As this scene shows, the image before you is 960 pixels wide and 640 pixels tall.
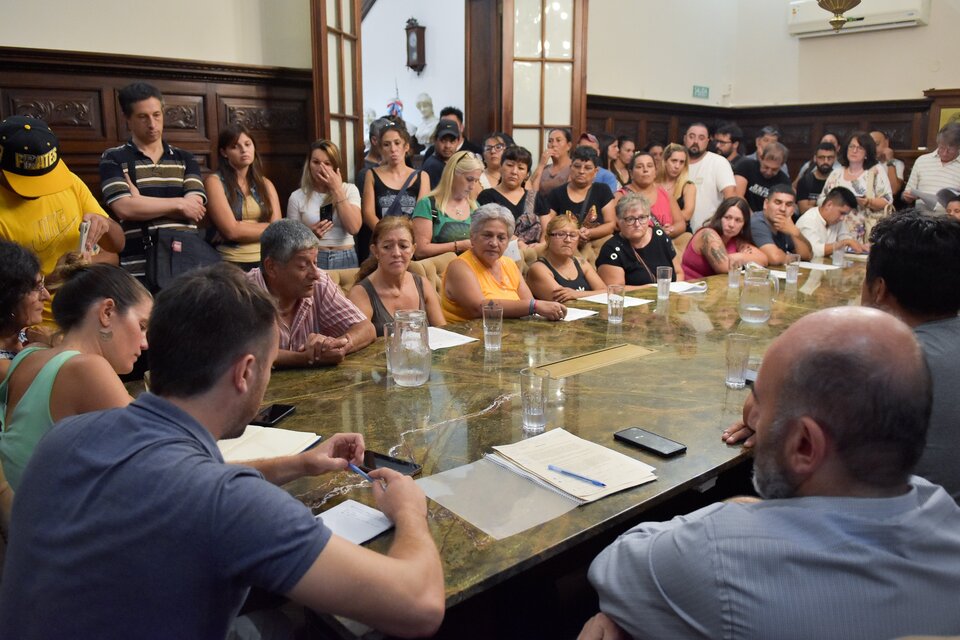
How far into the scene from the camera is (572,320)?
300 centimetres

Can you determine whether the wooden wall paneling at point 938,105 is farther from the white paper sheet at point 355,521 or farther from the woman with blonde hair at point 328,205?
Answer: the white paper sheet at point 355,521

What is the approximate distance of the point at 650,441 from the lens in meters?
1.72

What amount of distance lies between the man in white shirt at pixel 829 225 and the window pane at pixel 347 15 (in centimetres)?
340

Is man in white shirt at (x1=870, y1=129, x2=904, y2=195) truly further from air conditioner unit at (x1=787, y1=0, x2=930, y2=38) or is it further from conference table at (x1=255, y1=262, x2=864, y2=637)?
conference table at (x1=255, y1=262, x2=864, y2=637)

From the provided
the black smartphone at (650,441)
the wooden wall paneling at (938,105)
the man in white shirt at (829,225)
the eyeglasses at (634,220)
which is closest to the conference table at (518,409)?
the black smartphone at (650,441)

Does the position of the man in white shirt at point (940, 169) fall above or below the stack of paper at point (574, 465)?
above

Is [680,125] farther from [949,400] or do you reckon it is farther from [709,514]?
[709,514]

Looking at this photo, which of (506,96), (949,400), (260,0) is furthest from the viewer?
(506,96)

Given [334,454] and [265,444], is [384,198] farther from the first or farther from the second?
[334,454]

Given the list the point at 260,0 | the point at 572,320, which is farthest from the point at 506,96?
the point at 572,320

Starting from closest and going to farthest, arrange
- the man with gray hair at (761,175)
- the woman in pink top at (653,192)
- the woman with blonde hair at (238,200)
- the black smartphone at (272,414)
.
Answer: the black smartphone at (272,414) → the woman with blonde hair at (238,200) → the woman in pink top at (653,192) → the man with gray hair at (761,175)

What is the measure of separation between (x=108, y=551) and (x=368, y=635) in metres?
0.37

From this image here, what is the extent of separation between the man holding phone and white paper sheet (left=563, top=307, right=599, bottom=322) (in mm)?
1996

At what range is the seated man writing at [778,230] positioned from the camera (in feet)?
15.0
